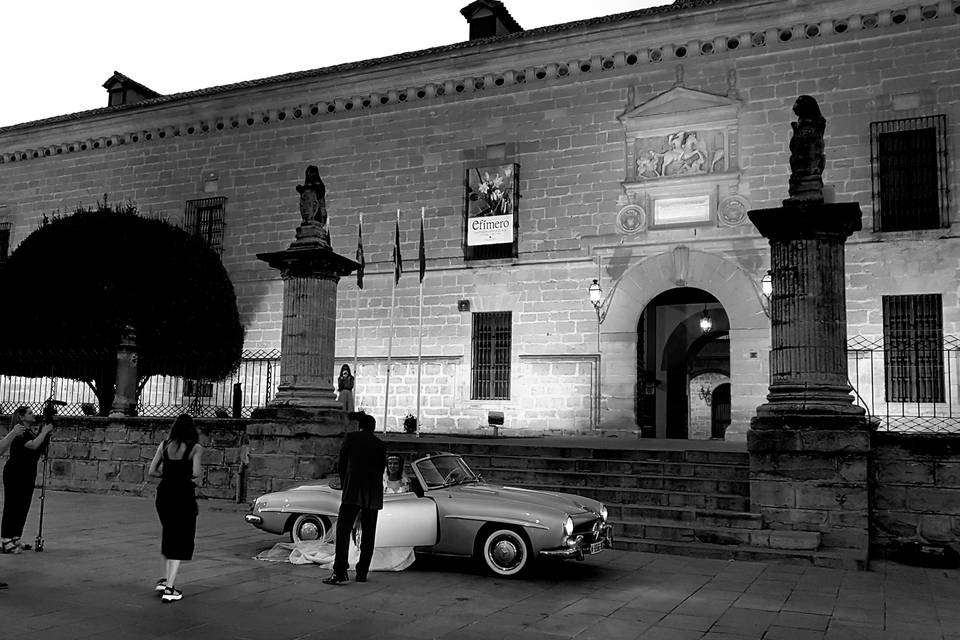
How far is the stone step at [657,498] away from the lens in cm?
1047

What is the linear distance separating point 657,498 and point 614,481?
85 cm

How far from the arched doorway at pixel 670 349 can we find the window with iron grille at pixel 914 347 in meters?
4.19

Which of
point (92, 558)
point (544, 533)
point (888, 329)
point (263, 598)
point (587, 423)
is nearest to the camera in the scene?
point (263, 598)

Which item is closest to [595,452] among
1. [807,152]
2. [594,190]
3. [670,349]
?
[807,152]

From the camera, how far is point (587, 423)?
59.2 feet

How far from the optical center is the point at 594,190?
18812mm

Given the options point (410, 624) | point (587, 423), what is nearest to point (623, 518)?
point (410, 624)

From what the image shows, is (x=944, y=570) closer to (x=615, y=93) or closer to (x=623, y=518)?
(x=623, y=518)

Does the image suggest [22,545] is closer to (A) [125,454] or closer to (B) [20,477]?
(B) [20,477]

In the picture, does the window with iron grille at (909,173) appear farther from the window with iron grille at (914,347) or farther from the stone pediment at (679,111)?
the stone pediment at (679,111)

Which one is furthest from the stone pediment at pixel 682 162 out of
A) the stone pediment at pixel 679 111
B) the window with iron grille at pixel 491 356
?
the window with iron grille at pixel 491 356

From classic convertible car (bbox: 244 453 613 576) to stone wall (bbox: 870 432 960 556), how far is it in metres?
3.52

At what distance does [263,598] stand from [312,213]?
7543mm

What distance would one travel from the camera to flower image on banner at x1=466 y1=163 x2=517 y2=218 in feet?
64.3
